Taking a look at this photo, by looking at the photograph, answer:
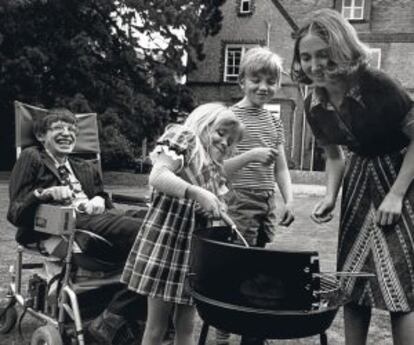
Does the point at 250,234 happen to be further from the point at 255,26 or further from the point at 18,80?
the point at 255,26

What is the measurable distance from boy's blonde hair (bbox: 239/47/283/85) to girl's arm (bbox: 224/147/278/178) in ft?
1.79

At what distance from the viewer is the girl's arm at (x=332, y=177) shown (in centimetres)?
280

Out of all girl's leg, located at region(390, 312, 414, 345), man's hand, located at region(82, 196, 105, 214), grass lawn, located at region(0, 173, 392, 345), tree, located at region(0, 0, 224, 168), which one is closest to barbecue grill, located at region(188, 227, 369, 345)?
grass lawn, located at region(0, 173, 392, 345)

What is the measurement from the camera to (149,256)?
282 centimetres

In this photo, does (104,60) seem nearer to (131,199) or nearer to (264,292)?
(131,199)

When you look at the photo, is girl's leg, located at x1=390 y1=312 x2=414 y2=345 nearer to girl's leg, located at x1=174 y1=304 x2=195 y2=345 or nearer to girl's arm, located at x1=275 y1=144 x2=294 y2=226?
girl's leg, located at x1=174 y1=304 x2=195 y2=345

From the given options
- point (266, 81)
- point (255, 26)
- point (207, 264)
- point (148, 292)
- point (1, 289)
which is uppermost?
point (255, 26)

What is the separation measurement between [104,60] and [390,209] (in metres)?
19.5

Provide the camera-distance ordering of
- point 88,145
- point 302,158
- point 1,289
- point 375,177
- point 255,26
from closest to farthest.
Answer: point 375,177 → point 88,145 → point 1,289 → point 302,158 → point 255,26

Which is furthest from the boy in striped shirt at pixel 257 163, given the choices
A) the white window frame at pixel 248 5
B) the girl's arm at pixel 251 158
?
the white window frame at pixel 248 5

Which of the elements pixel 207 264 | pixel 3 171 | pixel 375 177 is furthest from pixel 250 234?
pixel 3 171

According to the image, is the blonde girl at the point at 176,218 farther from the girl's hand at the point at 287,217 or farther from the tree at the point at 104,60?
the tree at the point at 104,60

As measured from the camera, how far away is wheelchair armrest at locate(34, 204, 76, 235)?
3338 millimetres

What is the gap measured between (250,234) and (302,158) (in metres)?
24.1
